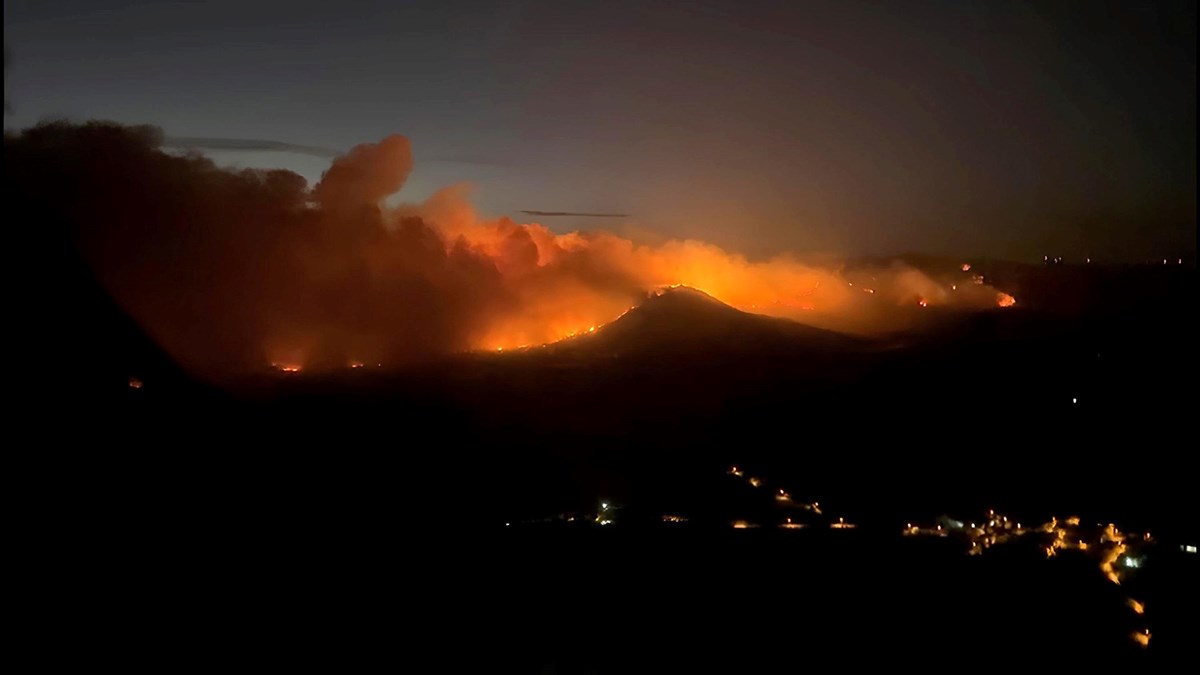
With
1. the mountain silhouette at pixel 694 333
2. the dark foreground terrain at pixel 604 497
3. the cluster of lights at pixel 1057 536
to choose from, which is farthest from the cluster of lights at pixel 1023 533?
the mountain silhouette at pixel 694 333

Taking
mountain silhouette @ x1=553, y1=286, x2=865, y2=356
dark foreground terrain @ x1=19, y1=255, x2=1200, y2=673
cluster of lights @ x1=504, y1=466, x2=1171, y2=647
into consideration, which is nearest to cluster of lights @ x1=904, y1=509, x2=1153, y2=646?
cluster of lights @ x1=504, y1=466, x2=1171, y2=647

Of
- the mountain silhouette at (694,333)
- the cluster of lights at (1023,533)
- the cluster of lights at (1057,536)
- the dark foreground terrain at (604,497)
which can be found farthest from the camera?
the mountain silhouette at (694,333)

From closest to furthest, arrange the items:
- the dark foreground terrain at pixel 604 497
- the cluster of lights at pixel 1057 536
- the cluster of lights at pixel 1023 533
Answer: the dark foreground terrain at pixel 604 497
the cluster of lights at pixel 1057 536
the cluster of lights at pixel 1023 533

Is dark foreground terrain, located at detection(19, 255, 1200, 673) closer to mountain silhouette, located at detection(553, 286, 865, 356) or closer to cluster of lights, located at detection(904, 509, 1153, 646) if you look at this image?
cluster of lights, located at detection(904, 509, 1153, 646)

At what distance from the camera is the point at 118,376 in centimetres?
2080

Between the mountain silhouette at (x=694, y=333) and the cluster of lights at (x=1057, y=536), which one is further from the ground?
the mountain silhouette at (x=694, y=333)

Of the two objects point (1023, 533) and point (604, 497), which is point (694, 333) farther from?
point (1023, 533)

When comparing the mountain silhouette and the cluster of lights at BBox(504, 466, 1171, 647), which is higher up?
the mountain silhouette

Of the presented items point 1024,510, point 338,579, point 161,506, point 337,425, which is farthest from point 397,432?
point 1024,510

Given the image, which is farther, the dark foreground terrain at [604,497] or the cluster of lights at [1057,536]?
the cluster of lights at [1057,536]

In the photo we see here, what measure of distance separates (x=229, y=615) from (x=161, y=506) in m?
5.02

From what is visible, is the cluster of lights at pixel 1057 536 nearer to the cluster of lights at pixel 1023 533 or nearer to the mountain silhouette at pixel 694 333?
the cluster of lights at pixel 1023 533

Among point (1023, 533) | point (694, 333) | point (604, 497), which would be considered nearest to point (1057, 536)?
point (1023, 533)

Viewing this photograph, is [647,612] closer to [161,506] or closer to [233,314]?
[161,506]
